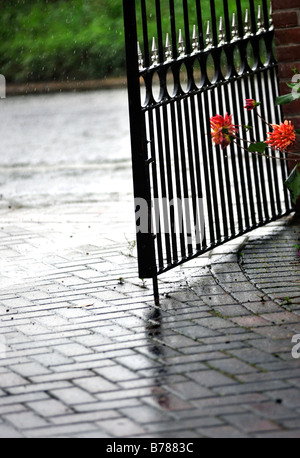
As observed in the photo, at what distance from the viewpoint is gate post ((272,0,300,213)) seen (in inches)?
269

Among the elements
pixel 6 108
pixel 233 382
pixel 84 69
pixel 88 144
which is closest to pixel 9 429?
pixel 233 382

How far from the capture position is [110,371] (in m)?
4.20

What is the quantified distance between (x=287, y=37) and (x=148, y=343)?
3329 mm

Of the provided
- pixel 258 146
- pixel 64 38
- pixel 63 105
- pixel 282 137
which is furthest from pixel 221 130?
pixel 64 38

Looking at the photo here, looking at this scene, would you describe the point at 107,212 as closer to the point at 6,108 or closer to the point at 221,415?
the point at 221,415

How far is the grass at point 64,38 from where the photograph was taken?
22.3 metres

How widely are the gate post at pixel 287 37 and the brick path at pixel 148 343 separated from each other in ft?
3.93

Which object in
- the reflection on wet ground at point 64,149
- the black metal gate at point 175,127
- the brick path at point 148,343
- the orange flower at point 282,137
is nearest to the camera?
the brick path at point 148,343

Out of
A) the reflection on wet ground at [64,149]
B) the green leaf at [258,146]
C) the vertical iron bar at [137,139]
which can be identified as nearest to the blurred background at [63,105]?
the reflection on wet ground at [64,149]

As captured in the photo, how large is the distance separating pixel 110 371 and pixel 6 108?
1423cm

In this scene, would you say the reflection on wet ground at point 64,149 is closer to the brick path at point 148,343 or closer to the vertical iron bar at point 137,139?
the brick path at point 148,343

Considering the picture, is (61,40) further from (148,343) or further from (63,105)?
(148,343)

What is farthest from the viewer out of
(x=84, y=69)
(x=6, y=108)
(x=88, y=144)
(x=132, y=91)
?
(x=84, y=69)

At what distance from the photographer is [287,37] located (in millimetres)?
6887
